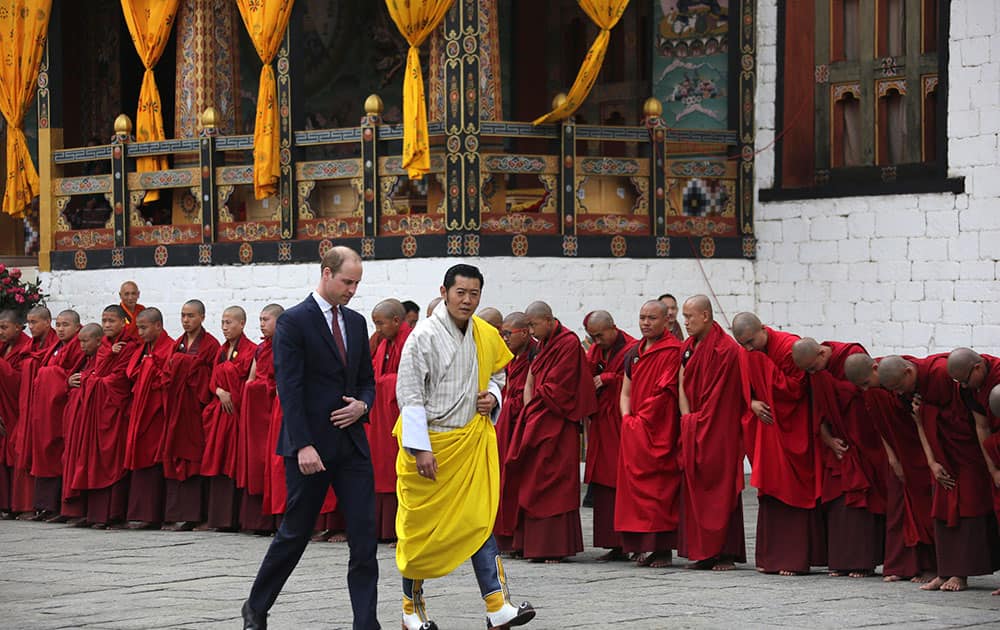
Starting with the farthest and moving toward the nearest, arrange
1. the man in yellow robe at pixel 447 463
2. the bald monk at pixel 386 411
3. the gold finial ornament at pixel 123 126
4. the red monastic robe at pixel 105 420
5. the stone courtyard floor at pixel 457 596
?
the gold finial ornament at pixel 123 126, the red monastic robe at pixel 105 420, the bald monk at pixel 386 411, the stone courtyard floor at pixel 457 596, the man in yellow robe at pixel 447 463

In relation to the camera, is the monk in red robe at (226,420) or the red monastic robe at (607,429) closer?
the red monastic robe at (607,429)

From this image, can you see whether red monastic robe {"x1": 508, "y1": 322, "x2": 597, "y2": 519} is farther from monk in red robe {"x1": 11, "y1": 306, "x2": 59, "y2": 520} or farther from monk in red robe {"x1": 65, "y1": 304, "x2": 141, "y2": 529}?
monk in red robe {"x1": 11, "y1": 306, "x2": 59, "y2": 520}

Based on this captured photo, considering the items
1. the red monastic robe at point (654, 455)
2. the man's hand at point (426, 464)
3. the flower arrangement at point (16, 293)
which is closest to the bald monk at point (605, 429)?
the red monastic robe at point (654, 455)

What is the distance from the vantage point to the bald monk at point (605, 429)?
10562 millimetres

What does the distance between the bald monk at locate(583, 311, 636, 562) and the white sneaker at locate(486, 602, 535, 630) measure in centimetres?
317

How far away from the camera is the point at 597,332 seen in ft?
36.6

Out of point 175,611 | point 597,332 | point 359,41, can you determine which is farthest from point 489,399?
point 359,41

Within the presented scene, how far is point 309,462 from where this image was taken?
693cm

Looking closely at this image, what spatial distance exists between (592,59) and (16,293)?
20.3 ft

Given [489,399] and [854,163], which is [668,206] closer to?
[854,163]

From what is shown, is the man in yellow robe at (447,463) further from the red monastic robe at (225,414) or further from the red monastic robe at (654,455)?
the red monastic robe at (225,414)

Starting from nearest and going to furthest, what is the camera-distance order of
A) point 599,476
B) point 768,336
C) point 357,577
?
1. point 357,577
2. point 768,336
3. point 599,476

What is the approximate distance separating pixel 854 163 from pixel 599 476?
5.27 m

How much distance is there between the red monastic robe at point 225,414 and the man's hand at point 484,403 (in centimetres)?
488
